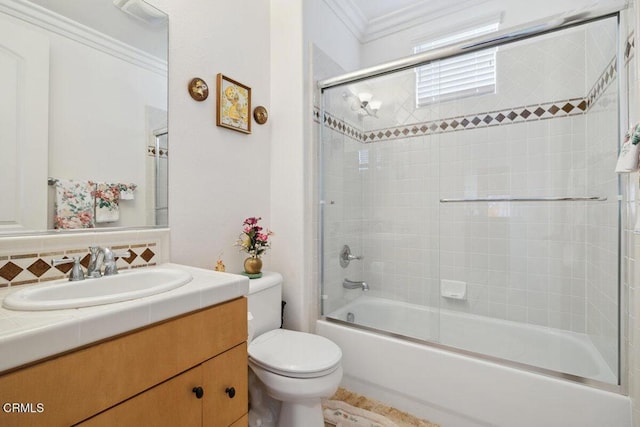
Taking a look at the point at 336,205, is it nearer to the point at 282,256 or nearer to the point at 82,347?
the point at 282,256

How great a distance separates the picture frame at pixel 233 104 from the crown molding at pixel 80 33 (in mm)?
302

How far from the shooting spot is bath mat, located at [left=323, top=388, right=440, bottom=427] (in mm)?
1525

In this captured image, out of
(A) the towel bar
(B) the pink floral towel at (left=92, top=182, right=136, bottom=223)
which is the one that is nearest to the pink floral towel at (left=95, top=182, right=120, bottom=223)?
(B) the pink floral towel at (left=92, top=182, right=136, bottom=223)

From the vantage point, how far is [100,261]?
1.07 m

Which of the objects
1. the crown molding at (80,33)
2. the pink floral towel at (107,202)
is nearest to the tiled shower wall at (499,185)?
the crown molding at (80,33)

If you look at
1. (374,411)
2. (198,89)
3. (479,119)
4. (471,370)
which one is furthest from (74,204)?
(479,119)

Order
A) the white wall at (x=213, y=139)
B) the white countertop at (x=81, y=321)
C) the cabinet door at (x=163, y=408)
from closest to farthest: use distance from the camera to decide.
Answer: the white countertop at (x=81, y=321)
the cabinet door at (x=163, y=408)
the white wall at (x=213, y=139)

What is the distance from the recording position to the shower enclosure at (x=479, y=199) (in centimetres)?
162

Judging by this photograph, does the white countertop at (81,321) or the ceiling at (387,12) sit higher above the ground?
the ceiling at (387,12)

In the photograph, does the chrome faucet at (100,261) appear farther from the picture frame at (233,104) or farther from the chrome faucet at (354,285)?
the chrome faucet at (354,285)

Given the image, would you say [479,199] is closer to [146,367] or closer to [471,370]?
[471,370]

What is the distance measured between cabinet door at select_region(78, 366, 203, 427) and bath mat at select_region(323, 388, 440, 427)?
96cm

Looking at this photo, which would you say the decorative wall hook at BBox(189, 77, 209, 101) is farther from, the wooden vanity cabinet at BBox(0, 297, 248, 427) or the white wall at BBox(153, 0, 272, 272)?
the wooden vanity cabinet at BBox(0, 297, 248, 427)

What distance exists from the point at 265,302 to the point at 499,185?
5.42 ft
